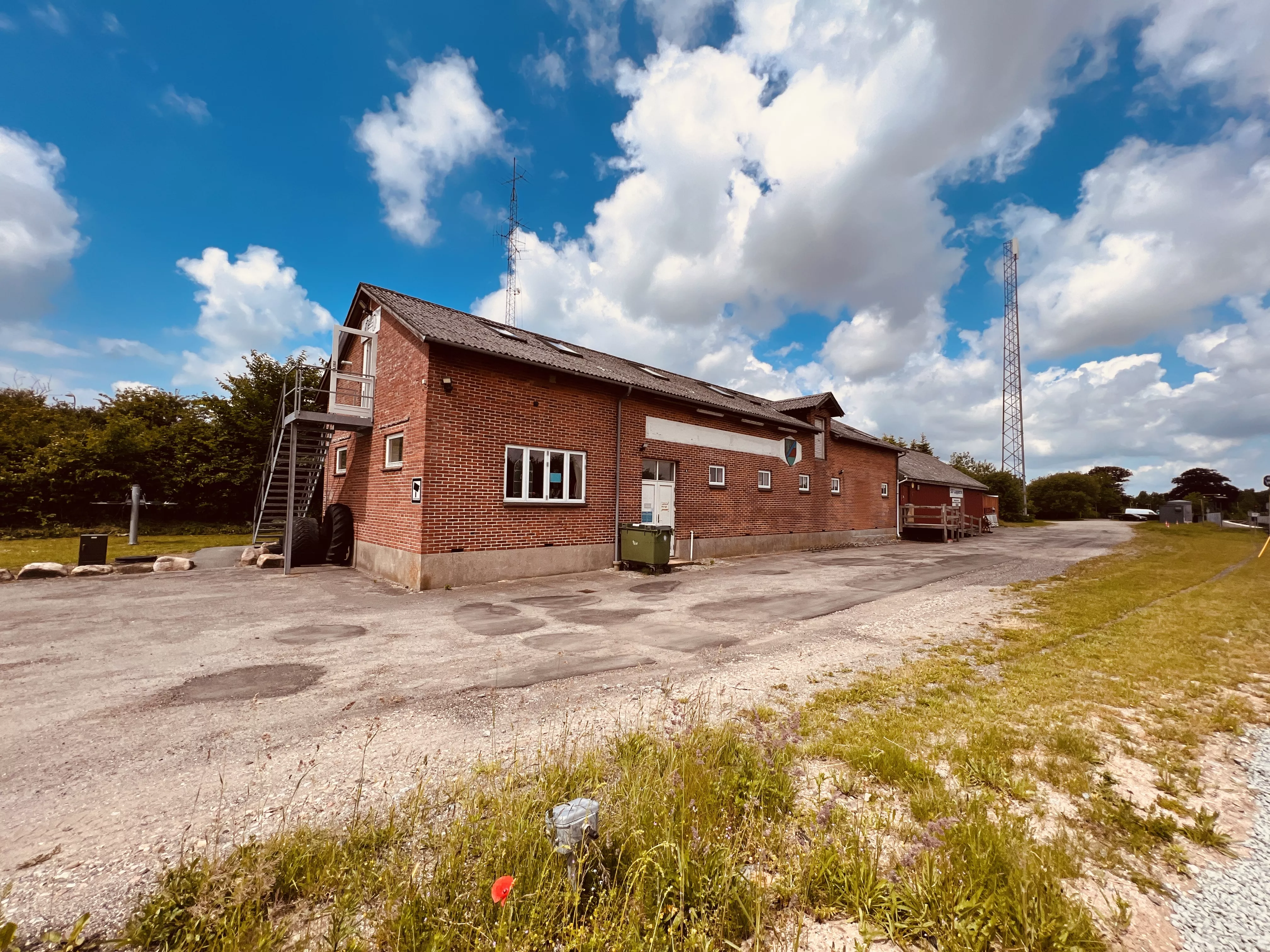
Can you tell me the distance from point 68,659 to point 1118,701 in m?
10.7

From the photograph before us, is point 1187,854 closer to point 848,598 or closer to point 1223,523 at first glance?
point 848,598

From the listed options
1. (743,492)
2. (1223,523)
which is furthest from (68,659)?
(1223,523)

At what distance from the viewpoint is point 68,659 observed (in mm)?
5516

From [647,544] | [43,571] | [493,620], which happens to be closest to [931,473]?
[647,544]

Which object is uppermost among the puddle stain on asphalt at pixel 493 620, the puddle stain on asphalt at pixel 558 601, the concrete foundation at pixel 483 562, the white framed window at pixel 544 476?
the white framed window at pixel 544 476

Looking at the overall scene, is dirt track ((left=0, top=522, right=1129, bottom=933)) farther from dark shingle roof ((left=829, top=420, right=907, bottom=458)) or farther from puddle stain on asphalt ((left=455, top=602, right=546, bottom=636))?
dark shingle roof ((left=829, top=420, right=907, bottom=458))

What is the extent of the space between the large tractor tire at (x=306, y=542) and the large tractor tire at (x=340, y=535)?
0.96ft

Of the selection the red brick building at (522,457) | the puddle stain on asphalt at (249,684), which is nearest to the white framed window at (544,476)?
the red brick building at (522,457)

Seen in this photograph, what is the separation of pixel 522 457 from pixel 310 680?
7279mm

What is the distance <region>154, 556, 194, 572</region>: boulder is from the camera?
38.2 feet

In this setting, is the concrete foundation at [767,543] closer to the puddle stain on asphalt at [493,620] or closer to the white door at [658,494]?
the white door at [658,494]

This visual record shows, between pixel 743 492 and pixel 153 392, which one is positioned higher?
pixel 153 392

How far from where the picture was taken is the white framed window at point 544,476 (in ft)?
38.1

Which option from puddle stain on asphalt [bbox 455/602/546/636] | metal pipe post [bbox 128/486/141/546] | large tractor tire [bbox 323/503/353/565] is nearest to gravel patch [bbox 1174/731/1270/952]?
puddle stain on asphalt [bbox 455/602/546/636]
